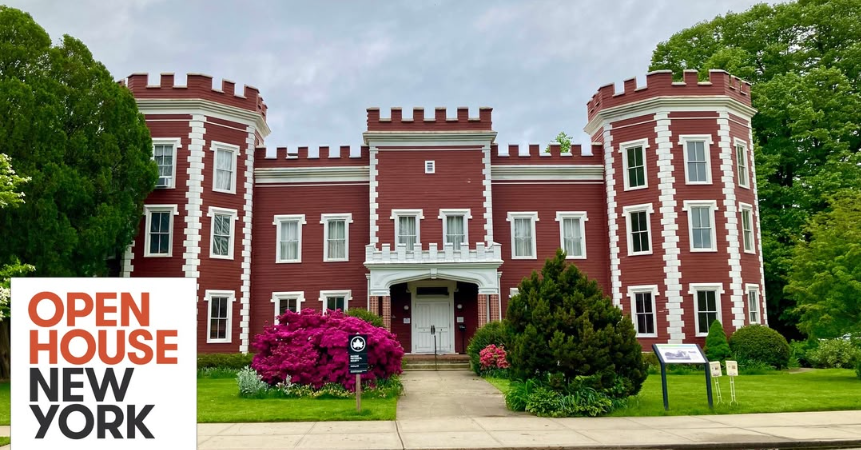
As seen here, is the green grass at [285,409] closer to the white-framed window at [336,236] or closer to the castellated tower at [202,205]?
the castellated tower at [202,205]

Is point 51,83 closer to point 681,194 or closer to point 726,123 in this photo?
point 681,194

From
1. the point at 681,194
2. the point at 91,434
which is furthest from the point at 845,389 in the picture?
the point at 91,434

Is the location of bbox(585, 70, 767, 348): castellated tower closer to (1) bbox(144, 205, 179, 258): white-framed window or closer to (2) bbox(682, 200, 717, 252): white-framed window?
(2) bbox(682, 200, 717, 252): white-framed window

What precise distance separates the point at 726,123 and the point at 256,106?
18.7m

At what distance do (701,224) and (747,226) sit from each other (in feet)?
7.49

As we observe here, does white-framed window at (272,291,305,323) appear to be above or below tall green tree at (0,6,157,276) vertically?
below

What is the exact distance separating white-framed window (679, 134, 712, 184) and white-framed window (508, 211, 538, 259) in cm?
620

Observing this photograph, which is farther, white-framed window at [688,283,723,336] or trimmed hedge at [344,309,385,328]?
white-framed window at [688,283,723,336]

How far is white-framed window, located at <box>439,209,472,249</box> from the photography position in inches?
1051

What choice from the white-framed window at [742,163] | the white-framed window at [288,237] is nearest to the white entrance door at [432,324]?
the white-framed window at [288,237]

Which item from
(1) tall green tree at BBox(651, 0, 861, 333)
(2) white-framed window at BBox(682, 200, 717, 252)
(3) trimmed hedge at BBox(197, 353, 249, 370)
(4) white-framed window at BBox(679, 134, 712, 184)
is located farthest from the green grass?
(1) tall green tree at BBox(651, 0, 861, 333)

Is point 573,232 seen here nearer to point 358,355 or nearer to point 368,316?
point 368,316

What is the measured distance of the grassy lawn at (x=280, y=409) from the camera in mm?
12969

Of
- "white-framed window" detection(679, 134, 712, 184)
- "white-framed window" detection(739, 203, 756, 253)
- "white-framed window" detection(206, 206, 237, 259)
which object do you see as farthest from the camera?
"white-framed window" detection(739, 203, 756, 253)
